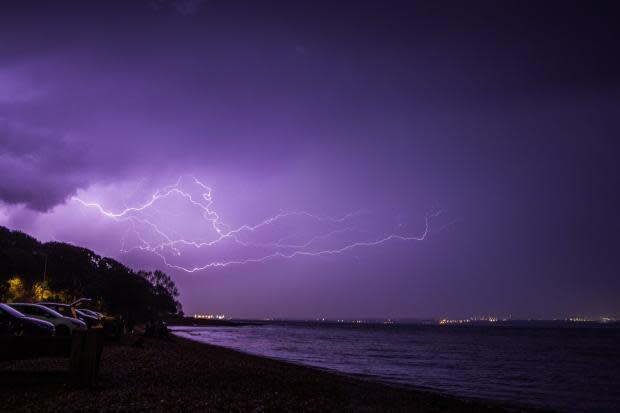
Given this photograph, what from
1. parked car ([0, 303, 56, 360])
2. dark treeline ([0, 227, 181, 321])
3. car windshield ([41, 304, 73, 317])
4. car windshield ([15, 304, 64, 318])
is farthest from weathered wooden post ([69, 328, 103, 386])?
dark treeline ([0, 227, 181, 321])

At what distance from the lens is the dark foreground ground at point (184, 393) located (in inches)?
363

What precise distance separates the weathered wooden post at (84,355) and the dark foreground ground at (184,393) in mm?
283

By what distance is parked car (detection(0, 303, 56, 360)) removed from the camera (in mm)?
11320

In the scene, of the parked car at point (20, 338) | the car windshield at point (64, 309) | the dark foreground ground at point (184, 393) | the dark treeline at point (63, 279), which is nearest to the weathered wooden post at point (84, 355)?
the dark foreground ground at point (184, 393)

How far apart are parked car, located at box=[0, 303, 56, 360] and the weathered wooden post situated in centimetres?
181

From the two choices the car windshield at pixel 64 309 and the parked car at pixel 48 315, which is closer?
the parked car at pixel 48 315

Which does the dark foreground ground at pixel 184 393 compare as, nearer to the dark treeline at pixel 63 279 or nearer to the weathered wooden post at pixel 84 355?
the weathered wooden post at pixel 84 355

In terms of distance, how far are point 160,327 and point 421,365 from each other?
2374 cm

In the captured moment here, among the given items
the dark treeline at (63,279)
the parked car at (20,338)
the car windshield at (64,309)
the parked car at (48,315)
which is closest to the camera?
the parked car at (20,338)

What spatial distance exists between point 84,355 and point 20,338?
2383 mm

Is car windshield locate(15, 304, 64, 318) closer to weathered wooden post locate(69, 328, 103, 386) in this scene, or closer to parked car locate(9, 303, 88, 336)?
parked car locate(9, 303, 88, 336)

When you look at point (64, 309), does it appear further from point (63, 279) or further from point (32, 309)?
point (63, 279)

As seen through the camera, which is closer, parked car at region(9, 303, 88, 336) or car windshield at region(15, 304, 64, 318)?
parked car at region(9, 303, 88, 336)

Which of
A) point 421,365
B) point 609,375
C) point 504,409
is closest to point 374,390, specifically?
point 504,409
